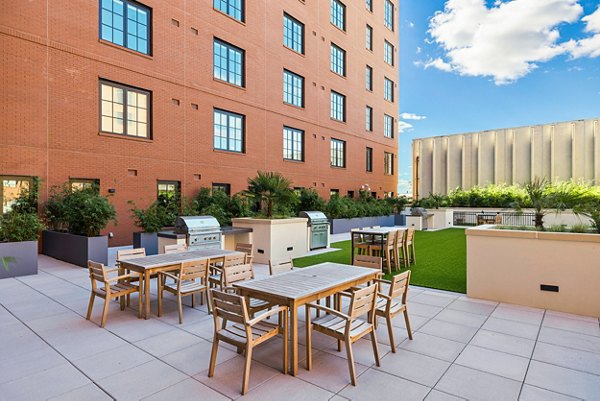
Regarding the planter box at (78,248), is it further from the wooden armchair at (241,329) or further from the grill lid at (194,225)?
the wooden armchair at (241,329)

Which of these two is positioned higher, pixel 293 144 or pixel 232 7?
pixel 232 7

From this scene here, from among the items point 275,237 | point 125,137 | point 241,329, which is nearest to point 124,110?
point 125,137

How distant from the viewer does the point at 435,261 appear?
10.1 m

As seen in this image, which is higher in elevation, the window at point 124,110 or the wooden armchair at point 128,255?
the window at point 124,110

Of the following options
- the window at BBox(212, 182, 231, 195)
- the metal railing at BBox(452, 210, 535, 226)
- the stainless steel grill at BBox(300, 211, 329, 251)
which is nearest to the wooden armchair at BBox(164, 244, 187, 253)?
the stainless steel grill at BBox(300, 211, 329, 251)

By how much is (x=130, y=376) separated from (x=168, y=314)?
2.02 metres

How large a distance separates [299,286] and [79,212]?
25.7 feet

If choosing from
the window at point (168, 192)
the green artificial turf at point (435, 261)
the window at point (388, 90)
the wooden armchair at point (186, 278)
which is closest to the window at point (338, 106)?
the window at point (388, 90)

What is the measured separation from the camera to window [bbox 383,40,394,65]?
28641mm

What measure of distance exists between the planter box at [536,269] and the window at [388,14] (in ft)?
89.8

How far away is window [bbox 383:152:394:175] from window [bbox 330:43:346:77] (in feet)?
27.7

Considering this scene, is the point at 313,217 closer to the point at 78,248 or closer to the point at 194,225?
the point at 194,225

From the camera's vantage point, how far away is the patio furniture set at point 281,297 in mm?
3459

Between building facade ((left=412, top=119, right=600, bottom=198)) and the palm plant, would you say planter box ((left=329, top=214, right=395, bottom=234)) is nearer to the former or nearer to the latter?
the palm plant
